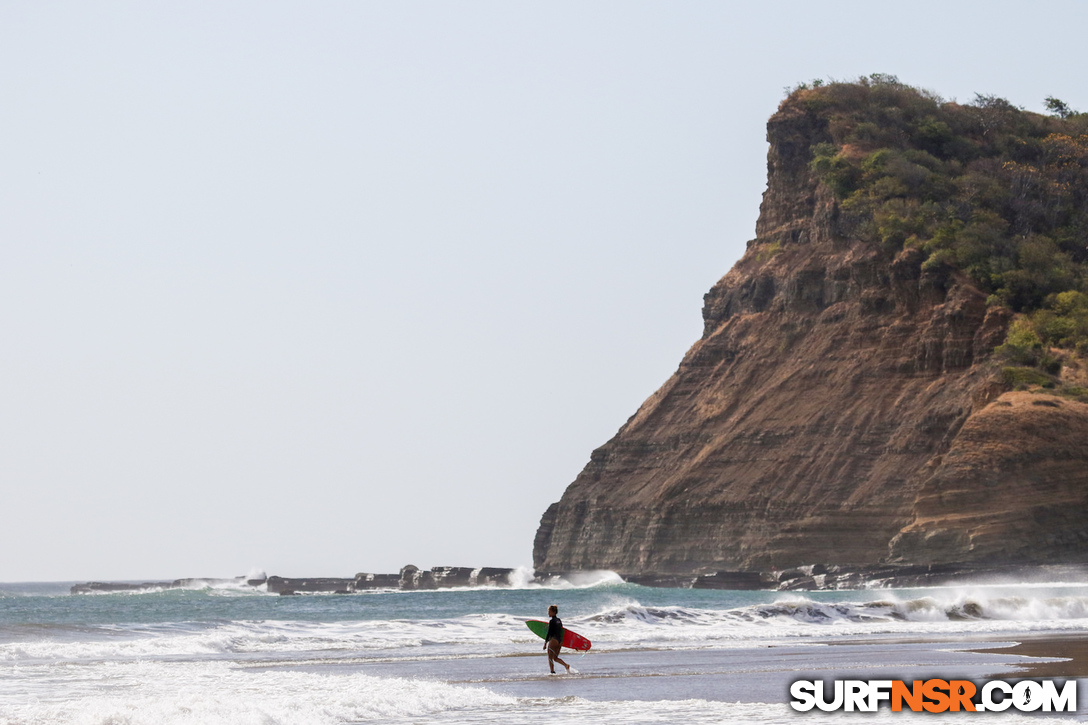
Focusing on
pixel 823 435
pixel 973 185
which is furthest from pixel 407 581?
pixel 973 185

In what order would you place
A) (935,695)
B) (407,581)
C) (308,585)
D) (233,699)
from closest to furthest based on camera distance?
(233,699) → (935,695) → (407,581) → (308,585)

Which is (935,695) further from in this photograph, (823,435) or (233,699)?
(823,435)

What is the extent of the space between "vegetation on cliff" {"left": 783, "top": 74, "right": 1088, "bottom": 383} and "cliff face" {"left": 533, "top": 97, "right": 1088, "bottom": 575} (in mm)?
1941

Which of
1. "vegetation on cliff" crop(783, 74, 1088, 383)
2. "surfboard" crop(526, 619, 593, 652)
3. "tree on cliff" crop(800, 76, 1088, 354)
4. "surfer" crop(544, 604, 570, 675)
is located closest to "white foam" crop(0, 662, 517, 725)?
"surfer" crop(544, 604, 570, 675)

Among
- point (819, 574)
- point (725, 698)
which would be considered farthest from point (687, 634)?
point (819, 574)

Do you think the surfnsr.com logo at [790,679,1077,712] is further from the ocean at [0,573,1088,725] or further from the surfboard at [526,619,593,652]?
the surfboard at [526,619,593,652]

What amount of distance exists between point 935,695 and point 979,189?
82561 millimetres

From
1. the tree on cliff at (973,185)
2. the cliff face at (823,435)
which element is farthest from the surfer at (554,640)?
the tree on cliff at (973,185)

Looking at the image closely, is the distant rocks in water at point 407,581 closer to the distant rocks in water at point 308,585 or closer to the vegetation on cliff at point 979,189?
the distant rocks in water at point 308,585

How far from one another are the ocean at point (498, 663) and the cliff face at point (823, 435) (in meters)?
30.2

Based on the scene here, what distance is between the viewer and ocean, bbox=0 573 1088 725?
55.9ft

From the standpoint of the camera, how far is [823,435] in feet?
277

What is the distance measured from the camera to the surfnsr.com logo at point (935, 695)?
650 inches

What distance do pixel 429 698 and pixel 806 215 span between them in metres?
85.9
